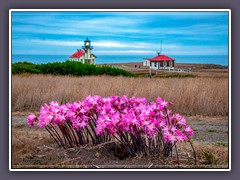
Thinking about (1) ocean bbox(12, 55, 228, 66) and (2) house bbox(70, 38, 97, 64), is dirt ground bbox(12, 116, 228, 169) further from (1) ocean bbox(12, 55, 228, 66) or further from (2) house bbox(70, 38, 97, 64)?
(2) house bbox(70, 38, 97, 64)

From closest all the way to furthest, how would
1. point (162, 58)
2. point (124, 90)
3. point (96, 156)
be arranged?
point (96, 156), point (162, 58), point (124, 90)

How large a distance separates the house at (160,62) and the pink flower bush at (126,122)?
3.34 ft

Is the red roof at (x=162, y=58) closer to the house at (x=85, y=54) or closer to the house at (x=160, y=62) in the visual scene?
the house at (x=160, y=62)

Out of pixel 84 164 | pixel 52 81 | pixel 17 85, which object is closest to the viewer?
pixel 84 164

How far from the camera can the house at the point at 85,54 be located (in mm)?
6485

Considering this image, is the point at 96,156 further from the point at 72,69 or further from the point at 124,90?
the point at 124,90

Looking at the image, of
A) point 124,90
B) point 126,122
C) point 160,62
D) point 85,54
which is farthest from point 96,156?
point 124,90

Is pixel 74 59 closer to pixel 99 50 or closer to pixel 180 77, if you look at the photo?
pixel 99 50

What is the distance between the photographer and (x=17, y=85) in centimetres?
650

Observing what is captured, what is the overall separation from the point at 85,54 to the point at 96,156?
1.61m

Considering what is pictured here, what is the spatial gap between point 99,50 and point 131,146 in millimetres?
1631

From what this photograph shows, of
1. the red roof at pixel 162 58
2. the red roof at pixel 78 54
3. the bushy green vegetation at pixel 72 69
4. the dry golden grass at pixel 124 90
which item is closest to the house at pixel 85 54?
the red roof at pixel 78 54

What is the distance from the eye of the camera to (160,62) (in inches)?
259
